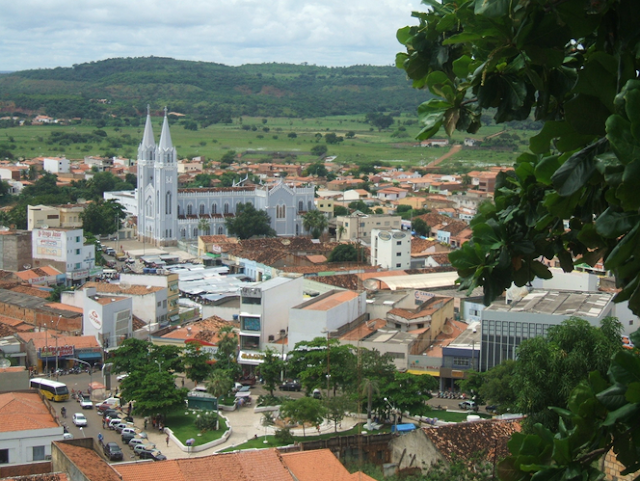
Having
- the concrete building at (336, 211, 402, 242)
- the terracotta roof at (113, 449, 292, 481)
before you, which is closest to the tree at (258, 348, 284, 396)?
the terracotta roof at (113, 449, 292, 481)

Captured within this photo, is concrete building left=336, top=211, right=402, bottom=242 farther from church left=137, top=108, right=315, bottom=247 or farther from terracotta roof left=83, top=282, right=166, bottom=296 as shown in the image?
terracotta roof left=83, top=282, right=166, bottom=296

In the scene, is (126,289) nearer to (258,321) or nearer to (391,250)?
(258,321)

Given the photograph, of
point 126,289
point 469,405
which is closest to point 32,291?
point 126,289

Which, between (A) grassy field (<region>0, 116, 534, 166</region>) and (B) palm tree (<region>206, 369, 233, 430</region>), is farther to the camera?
(A) grassy field (<region>0, 116, 534, 166</region>)

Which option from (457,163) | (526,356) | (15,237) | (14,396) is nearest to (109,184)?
(15,237)

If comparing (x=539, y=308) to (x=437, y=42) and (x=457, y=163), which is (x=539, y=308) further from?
(x=457, y=163)

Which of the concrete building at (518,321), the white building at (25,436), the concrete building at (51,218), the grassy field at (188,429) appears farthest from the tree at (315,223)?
the white building at (25,436)
